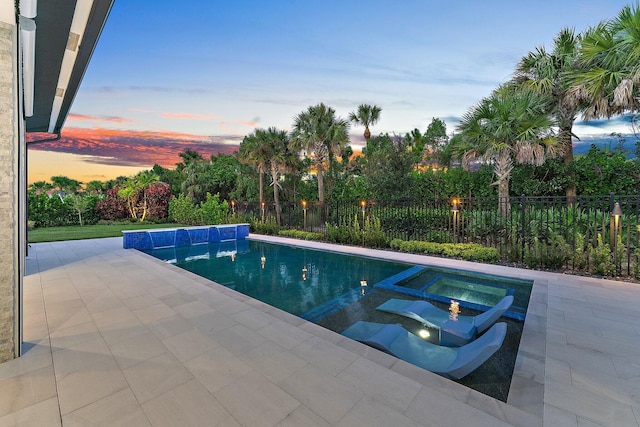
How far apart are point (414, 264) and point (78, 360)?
6.26m

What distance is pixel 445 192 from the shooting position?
12656 mm

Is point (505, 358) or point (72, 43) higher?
point (72, 43)

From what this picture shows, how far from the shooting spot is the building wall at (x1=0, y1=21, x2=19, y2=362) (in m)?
2.33

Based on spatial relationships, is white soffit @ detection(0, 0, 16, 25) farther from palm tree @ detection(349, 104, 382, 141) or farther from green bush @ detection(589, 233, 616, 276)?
palm tree @ detection(349, 104, 382, 141)

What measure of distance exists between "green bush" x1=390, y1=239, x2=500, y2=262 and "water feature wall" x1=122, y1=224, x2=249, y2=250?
23.3ft

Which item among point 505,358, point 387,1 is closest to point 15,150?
point 505,358

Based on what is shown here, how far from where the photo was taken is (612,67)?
692 centimetres

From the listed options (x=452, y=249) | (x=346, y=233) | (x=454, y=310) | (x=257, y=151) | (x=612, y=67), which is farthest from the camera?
(x=257, y=151)

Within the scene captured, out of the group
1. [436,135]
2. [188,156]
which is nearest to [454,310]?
[436,135]

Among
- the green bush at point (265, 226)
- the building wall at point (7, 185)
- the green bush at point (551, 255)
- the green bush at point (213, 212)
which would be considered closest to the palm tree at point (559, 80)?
the green bush at point (551, 255)

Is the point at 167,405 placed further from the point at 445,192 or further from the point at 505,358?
the point at 445,192

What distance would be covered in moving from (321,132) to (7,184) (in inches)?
482

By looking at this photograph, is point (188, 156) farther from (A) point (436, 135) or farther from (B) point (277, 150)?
(A) point (436, 135)

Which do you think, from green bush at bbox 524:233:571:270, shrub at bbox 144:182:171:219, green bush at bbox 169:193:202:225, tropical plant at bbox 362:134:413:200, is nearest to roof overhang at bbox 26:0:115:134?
green bush at bbox 524:233:571:270
